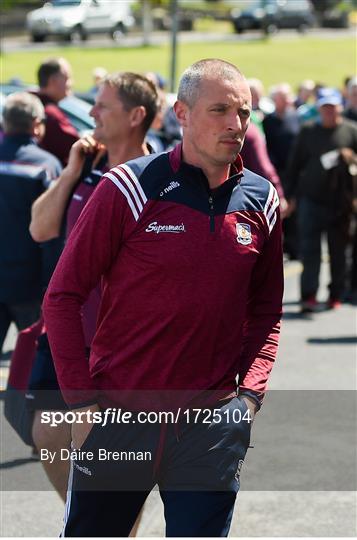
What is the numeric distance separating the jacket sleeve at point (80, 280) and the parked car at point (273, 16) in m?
66.9

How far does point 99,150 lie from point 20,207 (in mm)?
2825

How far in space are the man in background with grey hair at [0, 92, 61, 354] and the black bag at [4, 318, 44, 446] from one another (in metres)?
1.60

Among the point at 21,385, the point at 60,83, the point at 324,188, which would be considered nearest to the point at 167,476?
the point at 21,385

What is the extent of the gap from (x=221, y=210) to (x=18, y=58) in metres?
50.0

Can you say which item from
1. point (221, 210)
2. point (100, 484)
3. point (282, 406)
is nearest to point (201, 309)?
point (221, 210)

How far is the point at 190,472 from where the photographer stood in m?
4.00

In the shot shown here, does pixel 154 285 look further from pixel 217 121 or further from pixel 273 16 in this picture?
pixel 273 16

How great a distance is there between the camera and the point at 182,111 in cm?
408

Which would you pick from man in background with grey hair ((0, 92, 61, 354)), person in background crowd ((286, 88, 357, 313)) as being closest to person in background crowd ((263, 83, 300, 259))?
person in background crowd ((286, 88, 357, 313))

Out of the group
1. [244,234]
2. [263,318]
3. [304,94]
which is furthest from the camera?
[304,94]

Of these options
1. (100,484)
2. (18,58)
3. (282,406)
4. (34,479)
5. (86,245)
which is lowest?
(18,58)

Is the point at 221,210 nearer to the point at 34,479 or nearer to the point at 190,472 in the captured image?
the point at 190,472

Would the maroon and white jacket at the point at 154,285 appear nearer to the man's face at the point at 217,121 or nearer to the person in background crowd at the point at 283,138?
the man's face at the point at 217,121

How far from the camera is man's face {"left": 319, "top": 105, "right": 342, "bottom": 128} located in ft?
40.6
